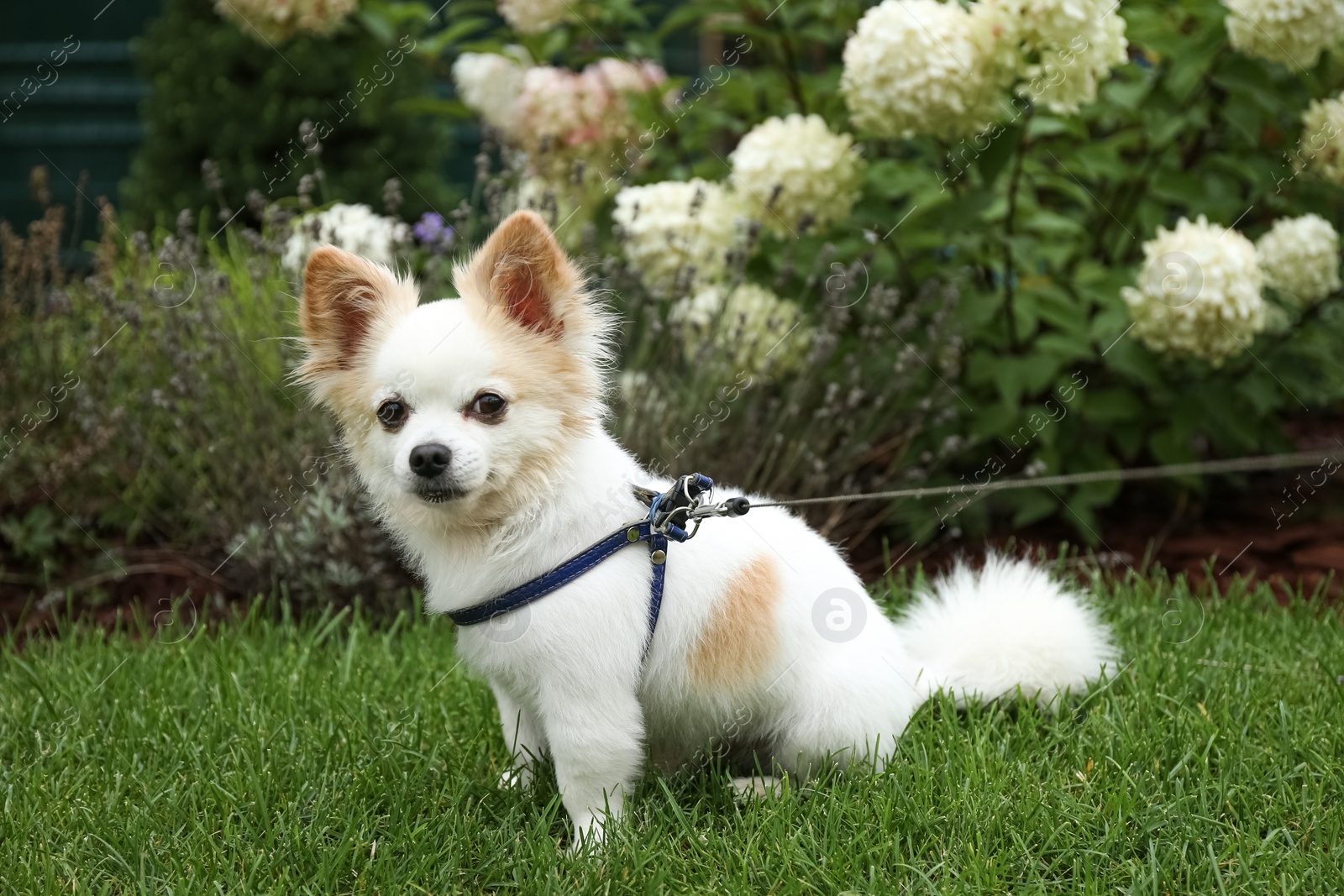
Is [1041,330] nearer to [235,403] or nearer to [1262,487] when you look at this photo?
[1262,487]

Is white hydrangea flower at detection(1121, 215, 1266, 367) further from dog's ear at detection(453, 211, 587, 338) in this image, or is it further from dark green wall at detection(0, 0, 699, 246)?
dark green wall at detection(0, 0, 699, 246)

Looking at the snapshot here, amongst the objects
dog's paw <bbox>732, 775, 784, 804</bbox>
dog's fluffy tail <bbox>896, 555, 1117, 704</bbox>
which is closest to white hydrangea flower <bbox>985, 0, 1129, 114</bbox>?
dog's fluffy tail <bbox>896, 555, 1117, 704</bbox>

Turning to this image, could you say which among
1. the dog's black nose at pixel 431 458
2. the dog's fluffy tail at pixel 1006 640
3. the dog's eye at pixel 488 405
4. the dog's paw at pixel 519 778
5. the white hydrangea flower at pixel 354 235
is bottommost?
the dog's fluffy tail at pixel 1006 640

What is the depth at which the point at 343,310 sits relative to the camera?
2.25 m

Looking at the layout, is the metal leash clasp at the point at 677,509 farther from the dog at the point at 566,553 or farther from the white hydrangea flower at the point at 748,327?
the white hydrangea flower at the point at 748,327

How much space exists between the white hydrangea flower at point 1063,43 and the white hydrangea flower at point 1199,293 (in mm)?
592

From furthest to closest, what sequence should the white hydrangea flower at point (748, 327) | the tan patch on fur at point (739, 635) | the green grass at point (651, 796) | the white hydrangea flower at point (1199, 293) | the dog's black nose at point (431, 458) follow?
the white hydrangea flower at point (748, 327) → the white hydrangea flower at point (1199, 293) → the tan patch on fur at point (739, 635) → the green grass at point (651, 796) → the dog's black nose at point (431, 458)

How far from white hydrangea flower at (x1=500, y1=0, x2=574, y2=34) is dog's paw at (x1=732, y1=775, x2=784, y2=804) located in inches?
120

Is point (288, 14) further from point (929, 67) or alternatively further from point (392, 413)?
point (392, 413)

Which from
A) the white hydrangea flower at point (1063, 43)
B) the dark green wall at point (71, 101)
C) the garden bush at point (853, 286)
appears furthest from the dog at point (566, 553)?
the dark green wall at point (71, 101)

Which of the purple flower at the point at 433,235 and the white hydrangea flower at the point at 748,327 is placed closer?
the white hydrangea flower at the point at 748,327

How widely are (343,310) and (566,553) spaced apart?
0.66 m

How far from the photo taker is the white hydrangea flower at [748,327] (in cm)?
399

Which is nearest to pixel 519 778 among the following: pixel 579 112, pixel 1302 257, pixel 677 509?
pixel 677 509
